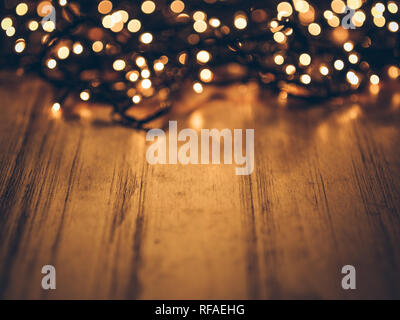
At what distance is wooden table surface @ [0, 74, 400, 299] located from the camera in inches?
27.0

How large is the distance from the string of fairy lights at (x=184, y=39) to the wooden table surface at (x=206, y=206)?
0.28 ft

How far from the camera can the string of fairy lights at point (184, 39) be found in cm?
95

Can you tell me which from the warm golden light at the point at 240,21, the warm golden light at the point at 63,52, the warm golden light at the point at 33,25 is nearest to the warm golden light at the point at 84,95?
the warm golden light at the point at 63,52

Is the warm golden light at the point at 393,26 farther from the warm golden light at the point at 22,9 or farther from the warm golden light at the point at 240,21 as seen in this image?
the warm golden light at the point at 22,9

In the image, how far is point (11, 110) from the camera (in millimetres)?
1028

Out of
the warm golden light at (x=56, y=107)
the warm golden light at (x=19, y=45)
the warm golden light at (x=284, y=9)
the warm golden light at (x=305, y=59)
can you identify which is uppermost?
the warm golden light at (x=284, y=9)

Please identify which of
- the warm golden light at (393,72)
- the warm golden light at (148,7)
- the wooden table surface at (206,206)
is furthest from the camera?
the warm golden light at (393,72)

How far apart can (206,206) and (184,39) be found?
467 mm

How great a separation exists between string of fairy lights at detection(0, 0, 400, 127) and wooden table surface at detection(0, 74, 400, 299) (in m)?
0.09

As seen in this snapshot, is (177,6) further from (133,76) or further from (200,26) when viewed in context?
(133,76)

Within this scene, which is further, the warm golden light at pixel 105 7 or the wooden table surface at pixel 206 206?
the warm golden light at pixel 105 7

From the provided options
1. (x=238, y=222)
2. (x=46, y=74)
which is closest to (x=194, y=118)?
(x=238, y=222)

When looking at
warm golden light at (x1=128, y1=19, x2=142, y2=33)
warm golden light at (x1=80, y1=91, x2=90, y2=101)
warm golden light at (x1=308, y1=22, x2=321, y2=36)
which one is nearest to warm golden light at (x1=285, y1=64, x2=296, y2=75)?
warm golden light at (x1=308, y1=22, x2=321, y2=36)
